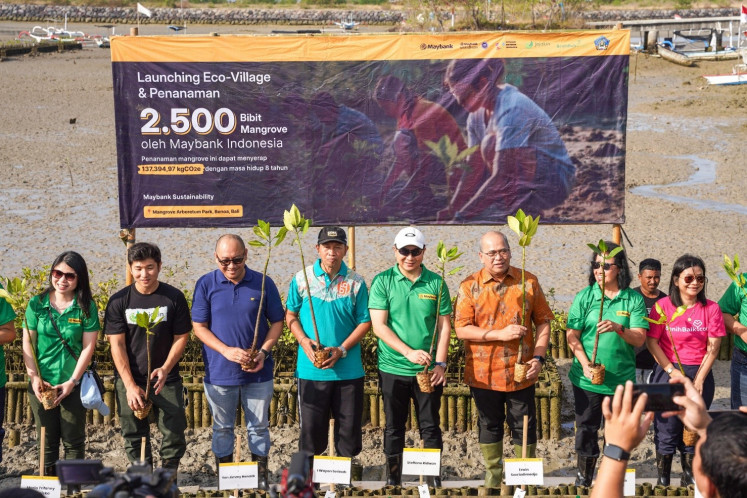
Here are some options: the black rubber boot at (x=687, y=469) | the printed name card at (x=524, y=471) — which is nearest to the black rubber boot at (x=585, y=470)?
the black rubber boot at (x=687, y=469)

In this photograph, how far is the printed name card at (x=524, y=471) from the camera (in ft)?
18.5

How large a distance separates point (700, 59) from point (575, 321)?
3531cm

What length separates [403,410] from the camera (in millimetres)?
6598

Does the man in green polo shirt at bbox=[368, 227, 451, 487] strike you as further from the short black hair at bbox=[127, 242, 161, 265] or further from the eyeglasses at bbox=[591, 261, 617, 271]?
the short black hair at bbox=[127, 242, 161, 265]

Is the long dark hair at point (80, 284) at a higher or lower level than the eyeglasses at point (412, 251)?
lower

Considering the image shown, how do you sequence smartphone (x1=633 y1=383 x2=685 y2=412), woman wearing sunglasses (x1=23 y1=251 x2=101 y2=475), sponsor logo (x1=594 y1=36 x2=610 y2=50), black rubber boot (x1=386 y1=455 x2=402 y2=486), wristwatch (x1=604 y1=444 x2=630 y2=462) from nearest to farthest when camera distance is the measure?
wristwatch (x1=604 y1=444 x2=630 y2=462) < smartphone (x1=633 y1=383 x2=685 y2=412) < woman wearing sunglasses (x1=23 y1=251 x2=101 y2=475) < black rubber boot (x1=386 y1=455 x2=402 y2=486) < sponsor logo (x1=594 y1=36 x2=610 y2=50)

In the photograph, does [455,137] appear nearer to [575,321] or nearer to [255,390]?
[575,321]

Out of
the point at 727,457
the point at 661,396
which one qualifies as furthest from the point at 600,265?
the point at 727,457

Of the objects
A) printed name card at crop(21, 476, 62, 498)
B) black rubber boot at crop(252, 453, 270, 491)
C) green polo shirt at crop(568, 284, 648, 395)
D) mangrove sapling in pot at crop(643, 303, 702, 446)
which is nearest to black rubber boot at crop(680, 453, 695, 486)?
mangrove sapling in pot at crop(643, 303, 702, 446)

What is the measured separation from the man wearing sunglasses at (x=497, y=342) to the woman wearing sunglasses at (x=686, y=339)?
93 centimetres

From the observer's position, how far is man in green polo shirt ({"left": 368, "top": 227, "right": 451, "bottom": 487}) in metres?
6.46

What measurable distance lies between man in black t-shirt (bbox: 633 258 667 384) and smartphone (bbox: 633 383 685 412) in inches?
146

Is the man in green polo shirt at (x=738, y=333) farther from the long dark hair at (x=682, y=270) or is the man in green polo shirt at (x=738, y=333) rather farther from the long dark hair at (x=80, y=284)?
the long dark hair at (x=80, y=284)

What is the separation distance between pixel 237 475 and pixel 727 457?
3432 mm
